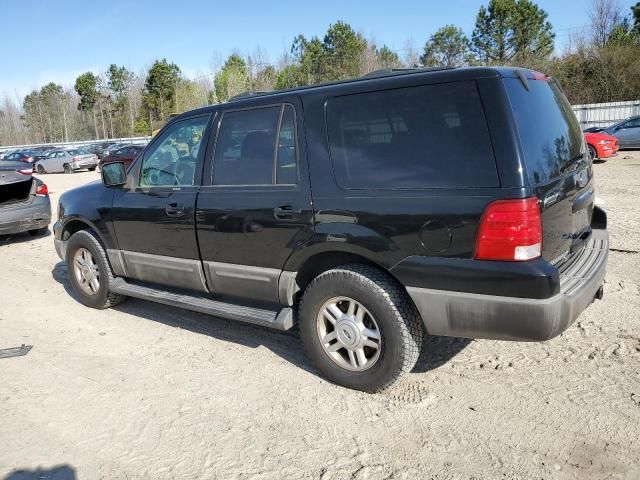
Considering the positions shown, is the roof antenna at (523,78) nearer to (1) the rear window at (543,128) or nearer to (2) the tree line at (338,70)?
(1) the rear window at (543,128)

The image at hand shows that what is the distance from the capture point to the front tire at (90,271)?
17.6ft

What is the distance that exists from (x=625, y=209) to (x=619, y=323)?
17.4 feet

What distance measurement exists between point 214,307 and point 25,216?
22.0 feet

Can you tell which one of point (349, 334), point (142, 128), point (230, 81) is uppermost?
point (230, 81)

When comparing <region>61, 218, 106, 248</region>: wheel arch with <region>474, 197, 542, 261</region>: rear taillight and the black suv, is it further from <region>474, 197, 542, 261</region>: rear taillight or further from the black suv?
<region>474, 197, 542, 261</region>: rear taillight

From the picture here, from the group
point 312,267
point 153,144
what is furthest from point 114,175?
point 312,267

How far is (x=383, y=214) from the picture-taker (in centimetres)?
328

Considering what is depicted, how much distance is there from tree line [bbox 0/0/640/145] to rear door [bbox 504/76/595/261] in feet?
71.8

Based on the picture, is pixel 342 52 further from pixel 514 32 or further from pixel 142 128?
pixel 142 128

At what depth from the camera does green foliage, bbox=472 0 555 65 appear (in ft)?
139

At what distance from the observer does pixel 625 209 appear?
880cm

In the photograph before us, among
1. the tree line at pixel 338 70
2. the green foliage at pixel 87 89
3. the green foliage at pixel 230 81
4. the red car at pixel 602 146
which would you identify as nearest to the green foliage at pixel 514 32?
the tree line at pixel 338 70

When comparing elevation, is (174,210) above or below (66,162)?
below

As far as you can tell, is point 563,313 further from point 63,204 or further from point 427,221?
point 63,204
